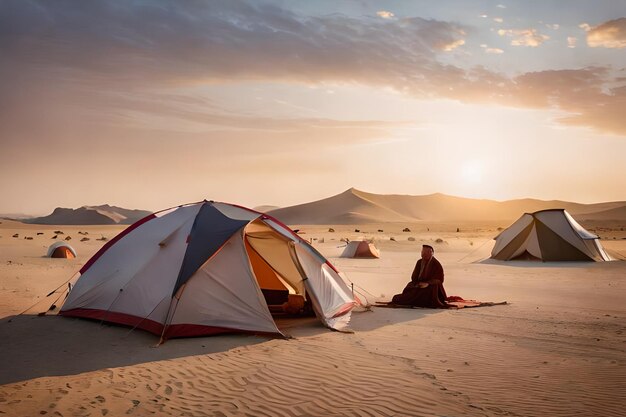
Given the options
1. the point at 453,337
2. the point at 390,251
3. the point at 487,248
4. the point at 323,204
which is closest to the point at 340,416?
the point at 453,337

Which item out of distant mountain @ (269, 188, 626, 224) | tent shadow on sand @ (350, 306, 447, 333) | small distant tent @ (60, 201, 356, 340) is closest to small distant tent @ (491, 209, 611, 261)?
tent shadow on sand @ (350, 306, 447, 333)

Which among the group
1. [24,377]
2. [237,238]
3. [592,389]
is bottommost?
[24,377]

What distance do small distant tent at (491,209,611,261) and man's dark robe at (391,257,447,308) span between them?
14503mm

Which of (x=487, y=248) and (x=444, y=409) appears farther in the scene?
(x=487, y=248)

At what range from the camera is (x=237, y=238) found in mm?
10703

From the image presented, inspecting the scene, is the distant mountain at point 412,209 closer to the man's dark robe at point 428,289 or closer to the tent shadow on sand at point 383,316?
the man's dark robe at point 428,289

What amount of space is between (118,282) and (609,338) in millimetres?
9743

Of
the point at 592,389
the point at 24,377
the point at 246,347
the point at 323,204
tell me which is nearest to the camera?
the point at 592,389

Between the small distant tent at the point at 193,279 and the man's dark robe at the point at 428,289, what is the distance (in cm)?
196

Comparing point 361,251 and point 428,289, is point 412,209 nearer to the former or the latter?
point 361,251

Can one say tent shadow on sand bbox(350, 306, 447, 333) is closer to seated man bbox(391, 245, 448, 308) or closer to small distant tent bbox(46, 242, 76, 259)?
seated man bbox(391, 245, 448, 308)

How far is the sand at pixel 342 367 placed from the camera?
640 centimetres

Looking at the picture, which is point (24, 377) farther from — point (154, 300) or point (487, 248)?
point (487, 248)

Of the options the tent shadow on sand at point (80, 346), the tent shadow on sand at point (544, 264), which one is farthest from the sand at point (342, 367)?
the tent shadow on sand at point (544, 264)
